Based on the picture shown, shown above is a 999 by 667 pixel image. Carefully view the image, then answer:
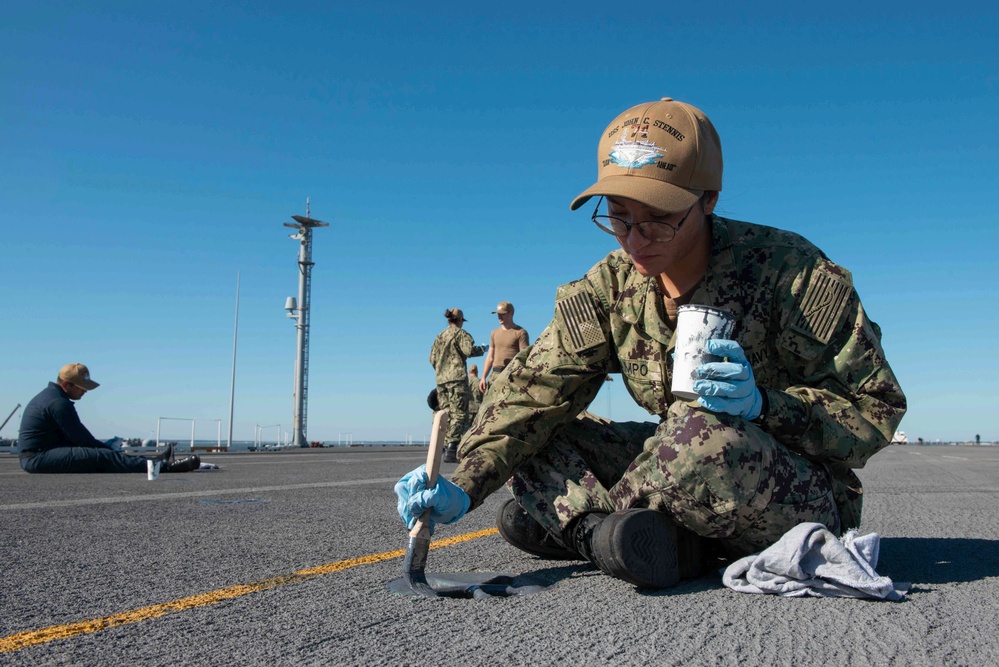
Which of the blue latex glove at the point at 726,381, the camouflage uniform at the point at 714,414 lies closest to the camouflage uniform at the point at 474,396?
the camouflage uniform at the point at 714,414

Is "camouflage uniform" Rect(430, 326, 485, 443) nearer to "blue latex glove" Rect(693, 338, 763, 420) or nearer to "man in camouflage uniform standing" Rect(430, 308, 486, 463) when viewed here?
"man in camouflage uniform standing" Rect(430, 308, 486, 463)

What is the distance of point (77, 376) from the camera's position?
29.0 feet

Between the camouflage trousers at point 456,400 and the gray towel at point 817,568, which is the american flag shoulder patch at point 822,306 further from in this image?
the camouflage trousers at point 456,400

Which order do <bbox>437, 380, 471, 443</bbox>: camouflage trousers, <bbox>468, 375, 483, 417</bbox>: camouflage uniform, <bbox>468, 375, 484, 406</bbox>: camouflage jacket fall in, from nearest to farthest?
<bbox>437, 380, 471, 443</bbox>: camouflage trousers
<bbox>468, 375, 483, 417</bbox>: camouflage uniform
<bbox>468, 375, 484, 406</bbox>: camouflage jacket

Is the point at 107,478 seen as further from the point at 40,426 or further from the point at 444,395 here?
the point at 444,395

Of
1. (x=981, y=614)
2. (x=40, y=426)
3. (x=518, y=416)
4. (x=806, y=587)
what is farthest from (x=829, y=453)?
(x=40, y=426)

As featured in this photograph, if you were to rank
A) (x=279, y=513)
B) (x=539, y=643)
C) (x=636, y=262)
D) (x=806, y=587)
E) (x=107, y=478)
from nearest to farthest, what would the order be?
(x=539, y=643) < (x=806, y=587) < (x=636, y=262) < (x=279, y=513) < (x=107, y=478)

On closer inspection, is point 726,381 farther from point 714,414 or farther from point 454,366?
point 454,366

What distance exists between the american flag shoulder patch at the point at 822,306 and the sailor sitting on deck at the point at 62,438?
7.29 meters

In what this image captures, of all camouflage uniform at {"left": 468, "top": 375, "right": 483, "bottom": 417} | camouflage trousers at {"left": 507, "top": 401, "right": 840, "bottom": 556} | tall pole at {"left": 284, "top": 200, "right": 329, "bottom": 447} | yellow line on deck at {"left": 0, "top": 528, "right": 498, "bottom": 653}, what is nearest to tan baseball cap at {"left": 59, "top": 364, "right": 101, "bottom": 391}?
camouflage uniform at {"left": 468, "top": 375, "right": 483, "bottom": 417}

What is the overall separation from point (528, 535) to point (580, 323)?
74 centimetres

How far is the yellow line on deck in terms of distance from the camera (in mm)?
1783

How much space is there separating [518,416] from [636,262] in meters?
0.62

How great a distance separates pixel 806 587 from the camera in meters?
2.21
